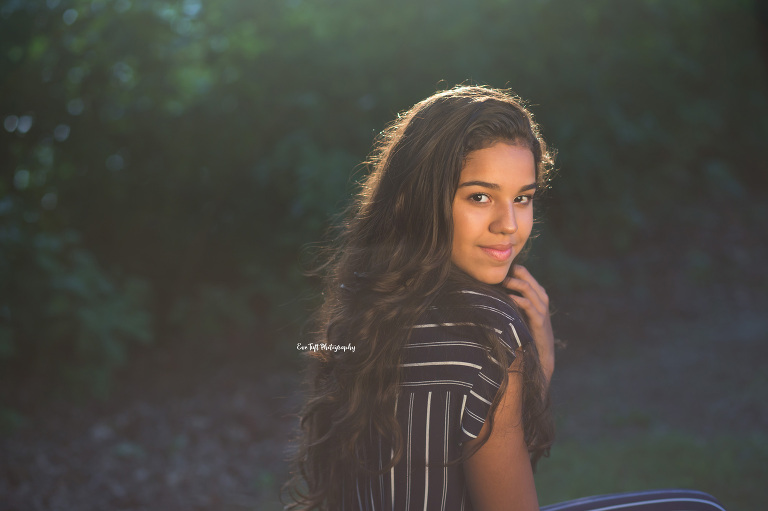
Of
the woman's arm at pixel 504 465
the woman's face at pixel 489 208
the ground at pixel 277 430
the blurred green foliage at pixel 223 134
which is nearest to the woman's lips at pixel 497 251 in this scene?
the woman's face at pixel 489 208

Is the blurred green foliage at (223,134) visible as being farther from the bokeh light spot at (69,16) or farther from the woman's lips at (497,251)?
the woman's lips at (497,251)

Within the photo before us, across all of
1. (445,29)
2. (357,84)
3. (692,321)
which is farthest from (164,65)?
(692,321)

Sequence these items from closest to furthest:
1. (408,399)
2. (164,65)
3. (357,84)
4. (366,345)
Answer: (408,399) → (366,345) → (164,65) → (357,84)

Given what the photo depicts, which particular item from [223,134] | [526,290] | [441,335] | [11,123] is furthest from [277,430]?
[441,335]

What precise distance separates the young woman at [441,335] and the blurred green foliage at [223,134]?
7.49 feet

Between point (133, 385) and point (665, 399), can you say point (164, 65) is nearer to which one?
point (133, 385)

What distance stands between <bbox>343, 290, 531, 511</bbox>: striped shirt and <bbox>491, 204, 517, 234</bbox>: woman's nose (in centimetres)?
19

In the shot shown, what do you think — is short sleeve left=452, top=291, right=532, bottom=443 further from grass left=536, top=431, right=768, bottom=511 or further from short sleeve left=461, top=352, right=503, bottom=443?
grass left=536, top=431, right=768, bottom=511

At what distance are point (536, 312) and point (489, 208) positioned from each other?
0.37m

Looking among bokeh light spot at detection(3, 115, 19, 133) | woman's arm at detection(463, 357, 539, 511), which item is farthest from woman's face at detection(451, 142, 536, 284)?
bokeh light spot at detection(3, 115, 19, 133)

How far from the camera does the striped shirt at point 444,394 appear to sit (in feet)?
5.03

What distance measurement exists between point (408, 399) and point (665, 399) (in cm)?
355

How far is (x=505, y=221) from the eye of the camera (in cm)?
171

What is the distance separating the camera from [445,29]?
218 inches
